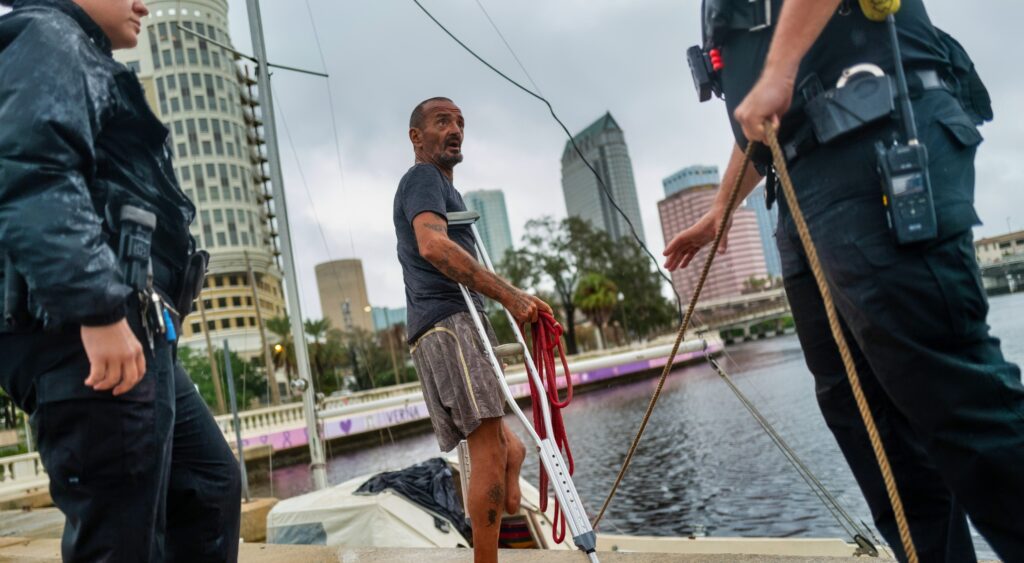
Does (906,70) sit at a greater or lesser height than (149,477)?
greater

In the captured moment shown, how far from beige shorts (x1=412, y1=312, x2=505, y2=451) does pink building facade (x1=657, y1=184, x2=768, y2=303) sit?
111 m

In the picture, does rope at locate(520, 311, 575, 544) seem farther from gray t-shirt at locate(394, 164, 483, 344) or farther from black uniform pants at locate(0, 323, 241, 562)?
black uniform pants at locate(0, 323, 241, 562)

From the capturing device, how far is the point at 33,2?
5.16 feet

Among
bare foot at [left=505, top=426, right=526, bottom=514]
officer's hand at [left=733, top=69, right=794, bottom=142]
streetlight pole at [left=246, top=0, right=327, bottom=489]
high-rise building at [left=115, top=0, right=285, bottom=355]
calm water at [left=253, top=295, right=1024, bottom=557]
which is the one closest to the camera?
officer's hand at [left=733, top=69, right=794, bottom=142]

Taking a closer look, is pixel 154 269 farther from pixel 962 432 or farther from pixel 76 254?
pixel 962 432

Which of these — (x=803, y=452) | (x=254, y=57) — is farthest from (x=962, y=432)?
(x=803, y=452)

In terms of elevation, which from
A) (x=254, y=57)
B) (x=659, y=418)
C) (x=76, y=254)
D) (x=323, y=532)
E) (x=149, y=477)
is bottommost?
(x=659, y=418)

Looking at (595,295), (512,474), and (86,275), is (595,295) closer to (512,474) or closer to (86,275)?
(512,474)

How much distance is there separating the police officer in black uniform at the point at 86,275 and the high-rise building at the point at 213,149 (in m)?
73.2

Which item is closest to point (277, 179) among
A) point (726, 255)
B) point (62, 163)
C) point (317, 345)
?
point (62, 163)

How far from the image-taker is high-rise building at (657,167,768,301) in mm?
116000

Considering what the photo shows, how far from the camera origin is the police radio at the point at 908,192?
1246 millimetres

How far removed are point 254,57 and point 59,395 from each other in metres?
8.56

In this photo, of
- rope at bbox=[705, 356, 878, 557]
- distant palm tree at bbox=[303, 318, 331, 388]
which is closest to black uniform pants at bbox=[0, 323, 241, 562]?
rope at bbox=[705, 356, 878, 557]
